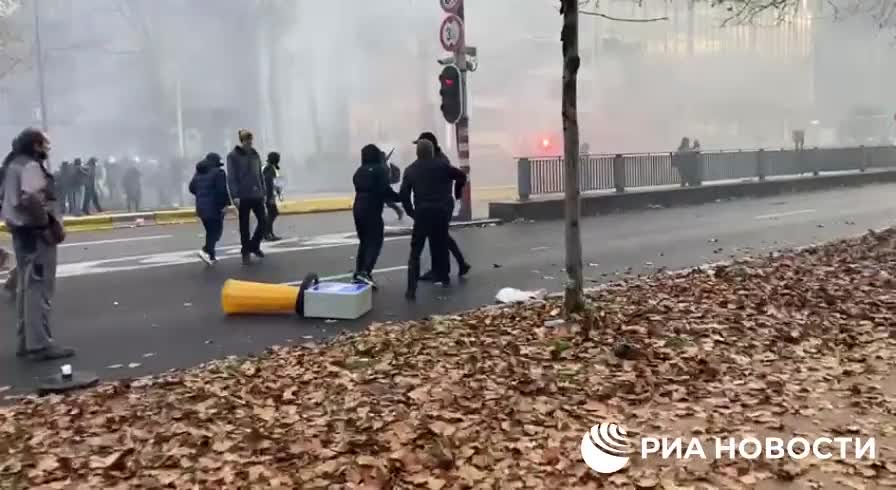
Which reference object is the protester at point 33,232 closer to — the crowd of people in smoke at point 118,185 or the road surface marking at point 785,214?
the crowd of people in smoke at point 118,185

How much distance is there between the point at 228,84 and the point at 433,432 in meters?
31.4

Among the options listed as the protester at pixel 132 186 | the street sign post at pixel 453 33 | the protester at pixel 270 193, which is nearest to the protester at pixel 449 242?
the protester at pixel 270 193

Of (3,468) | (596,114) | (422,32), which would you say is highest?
(422,32)

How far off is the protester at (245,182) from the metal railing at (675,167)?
21.6ft

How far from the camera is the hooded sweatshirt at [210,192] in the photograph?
10078 mm

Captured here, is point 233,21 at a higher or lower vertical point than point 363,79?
higher

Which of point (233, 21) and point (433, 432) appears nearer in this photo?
point (433, 432)

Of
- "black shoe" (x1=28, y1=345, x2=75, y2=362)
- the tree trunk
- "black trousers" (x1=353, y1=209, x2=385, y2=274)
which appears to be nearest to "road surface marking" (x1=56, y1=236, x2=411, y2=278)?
"black trousers" (x1=353, y1=209, x2=385, y2=274)

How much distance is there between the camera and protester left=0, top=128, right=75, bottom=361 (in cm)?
538

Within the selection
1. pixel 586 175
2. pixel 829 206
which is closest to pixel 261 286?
pixel 586 175

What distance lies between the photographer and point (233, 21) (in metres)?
32.2

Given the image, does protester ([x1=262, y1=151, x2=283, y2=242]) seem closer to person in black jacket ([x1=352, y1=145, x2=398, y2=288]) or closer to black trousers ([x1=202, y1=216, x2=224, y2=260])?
black trousers ([x1=202, y1=216, x2=224, y2=260])

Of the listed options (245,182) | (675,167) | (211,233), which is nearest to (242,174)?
(245,182)

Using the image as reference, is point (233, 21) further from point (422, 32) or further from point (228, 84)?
point (422, 32)
